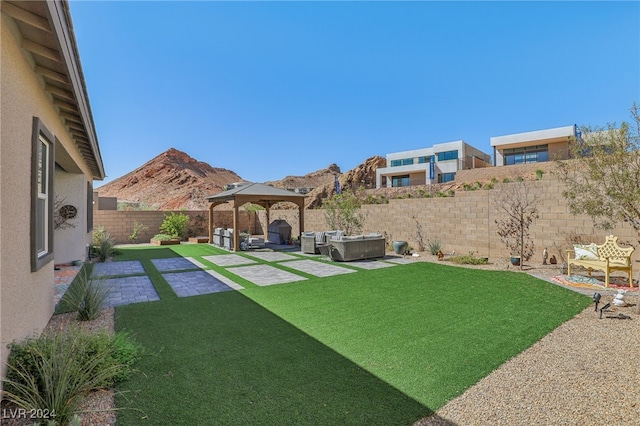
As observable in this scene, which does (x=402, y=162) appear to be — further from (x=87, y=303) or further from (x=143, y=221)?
(x=87, y=303)

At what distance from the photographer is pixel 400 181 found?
1574 inches

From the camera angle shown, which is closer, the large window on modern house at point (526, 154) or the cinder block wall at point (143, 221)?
the cinder block wall at point (143, 221)

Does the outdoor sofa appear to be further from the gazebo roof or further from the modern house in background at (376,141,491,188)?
the modern house in background at (376,141,491,188)

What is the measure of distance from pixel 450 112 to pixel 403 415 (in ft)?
96.5

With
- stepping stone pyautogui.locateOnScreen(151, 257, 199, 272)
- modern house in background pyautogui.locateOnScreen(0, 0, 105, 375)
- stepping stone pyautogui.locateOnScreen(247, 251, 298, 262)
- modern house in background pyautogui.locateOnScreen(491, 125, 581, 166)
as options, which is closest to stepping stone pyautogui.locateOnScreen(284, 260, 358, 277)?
stepping stone pyautogui.locateOnScreen(247, 251, 298, 262)

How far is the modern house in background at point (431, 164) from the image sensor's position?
33938 millimetres

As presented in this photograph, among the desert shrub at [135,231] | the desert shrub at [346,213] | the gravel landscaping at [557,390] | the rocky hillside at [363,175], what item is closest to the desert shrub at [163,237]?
the desert shrub at [135,231]

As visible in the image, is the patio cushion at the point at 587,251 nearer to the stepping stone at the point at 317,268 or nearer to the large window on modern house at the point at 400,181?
the stepping stone at the point at 317,268

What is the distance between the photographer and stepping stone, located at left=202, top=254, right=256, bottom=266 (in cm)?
1023

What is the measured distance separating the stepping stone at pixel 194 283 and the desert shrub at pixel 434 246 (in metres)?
8.16

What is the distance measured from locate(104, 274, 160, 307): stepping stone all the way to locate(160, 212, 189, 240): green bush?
33.1 ft

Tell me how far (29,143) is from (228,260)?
26.3 ft

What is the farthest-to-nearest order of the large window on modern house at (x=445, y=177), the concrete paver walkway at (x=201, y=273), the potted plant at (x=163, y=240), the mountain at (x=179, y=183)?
the mountain at (x=179, y=183)
the large window on modern house at (x=445, y=177)
the potted plant at (x=163, y=240)
the concrete paver walkway at (x=201, y=273)

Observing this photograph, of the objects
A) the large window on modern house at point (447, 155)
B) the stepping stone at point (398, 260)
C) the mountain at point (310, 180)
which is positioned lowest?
the stepping stone at point (398, 260)
